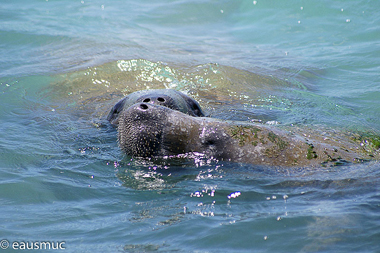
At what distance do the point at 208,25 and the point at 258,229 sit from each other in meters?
12.2

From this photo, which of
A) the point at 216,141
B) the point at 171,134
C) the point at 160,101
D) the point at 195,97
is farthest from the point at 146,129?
the point at 195,97

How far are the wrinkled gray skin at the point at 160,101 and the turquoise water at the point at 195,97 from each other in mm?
330

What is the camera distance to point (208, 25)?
1523cm

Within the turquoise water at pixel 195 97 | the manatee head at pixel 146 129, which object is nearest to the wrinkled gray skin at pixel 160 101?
the turquoise water at pixel 195 97

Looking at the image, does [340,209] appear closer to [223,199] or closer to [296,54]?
[223,199]

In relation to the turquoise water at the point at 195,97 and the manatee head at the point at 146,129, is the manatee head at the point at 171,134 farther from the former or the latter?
the turquoise water at the point at 195,97

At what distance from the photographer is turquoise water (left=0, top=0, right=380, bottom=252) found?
3830mm

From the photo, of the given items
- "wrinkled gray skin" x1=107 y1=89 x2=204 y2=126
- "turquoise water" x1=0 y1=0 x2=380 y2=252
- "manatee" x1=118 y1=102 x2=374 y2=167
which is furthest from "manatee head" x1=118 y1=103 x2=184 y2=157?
"wrinkled gray skin" x1=107 y1=89 x2=204 y2=126

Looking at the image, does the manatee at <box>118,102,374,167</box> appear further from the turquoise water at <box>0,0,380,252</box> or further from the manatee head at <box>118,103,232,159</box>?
the turquoise water at <box>0,0,380,252</box>

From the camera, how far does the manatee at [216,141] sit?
476 centimetres

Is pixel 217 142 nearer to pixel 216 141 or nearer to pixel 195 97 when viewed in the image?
pixel 216 141

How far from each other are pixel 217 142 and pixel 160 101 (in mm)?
1295

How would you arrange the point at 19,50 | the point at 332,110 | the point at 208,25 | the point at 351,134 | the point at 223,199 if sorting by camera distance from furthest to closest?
the point at 208,25, the point at 19,50, the point at 332,110, the point at 351,134, the point at 223,199

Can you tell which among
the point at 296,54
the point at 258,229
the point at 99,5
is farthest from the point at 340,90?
the point at 99,5
